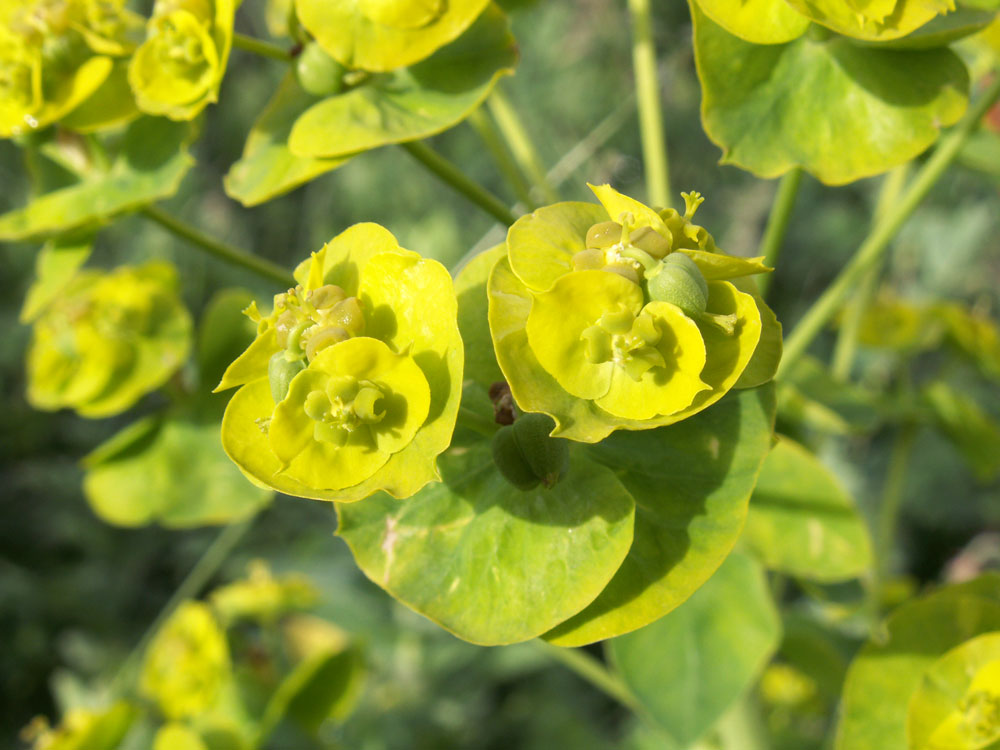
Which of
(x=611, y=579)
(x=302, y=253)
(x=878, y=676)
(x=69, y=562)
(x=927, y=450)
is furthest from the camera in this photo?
(x=302, y=253)

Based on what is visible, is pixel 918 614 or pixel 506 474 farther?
pixel 918 614

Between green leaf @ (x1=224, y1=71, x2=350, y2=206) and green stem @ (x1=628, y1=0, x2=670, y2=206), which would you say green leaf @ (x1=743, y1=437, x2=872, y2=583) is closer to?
green stem @ (x1=628, y1=0, x2=670, y2=206)

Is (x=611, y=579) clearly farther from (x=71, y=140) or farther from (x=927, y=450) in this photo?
(x=927, y=450)

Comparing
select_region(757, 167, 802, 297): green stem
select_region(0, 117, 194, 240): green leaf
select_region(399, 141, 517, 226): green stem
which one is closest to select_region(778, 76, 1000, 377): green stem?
select_region(757, 167, 802, 297): green stem

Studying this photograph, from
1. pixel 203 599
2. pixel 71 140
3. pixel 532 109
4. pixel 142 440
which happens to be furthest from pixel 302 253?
pixel 71 140

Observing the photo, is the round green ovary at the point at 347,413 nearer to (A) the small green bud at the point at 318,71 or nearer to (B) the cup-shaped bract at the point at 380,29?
(B) the cup-shaped bract at the point at 380,29

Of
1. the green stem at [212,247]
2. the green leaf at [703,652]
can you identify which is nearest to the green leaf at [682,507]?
the green leaf at [703,652]

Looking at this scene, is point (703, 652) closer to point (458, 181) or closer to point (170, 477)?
point (458, 181)
